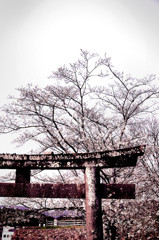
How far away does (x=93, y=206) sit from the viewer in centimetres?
332

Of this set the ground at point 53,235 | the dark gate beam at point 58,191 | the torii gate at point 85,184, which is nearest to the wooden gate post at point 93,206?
the torii gate at point 85,184

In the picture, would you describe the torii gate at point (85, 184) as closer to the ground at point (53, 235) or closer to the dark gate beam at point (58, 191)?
the dark gate beam at point (58, 191)

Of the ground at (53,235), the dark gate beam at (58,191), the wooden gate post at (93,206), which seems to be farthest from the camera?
the ground at (53,235)

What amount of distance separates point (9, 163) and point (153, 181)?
21.0 feet

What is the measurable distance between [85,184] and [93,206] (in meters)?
0.39

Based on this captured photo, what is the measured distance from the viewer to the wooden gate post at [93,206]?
3.23 m

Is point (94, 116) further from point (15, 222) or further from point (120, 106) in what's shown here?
point (15, 222)

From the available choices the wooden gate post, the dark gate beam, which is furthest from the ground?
the dark gate beam

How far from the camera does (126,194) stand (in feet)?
11.3

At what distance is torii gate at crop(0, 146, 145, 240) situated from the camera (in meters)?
3.33

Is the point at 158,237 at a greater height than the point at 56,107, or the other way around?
the point at 56,107

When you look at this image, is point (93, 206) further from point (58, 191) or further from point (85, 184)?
point (58, 191)

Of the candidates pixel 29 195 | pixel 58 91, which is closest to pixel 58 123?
pixel 58 91

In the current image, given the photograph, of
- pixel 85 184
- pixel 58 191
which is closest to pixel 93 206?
pixel 85 184
